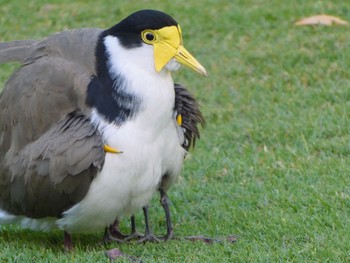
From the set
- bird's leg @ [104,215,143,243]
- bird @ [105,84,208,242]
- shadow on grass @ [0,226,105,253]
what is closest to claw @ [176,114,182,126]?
bird @ [105,84,208,242]

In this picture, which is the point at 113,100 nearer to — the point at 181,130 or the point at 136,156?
the point at 136,156

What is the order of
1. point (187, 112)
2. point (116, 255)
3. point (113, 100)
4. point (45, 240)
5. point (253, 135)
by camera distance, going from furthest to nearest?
1. point (253, 135)
2. point (45, 240)
3. point (187, 112)
4. point (116, 255)
5. point (113, 100)

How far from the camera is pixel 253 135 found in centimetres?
782

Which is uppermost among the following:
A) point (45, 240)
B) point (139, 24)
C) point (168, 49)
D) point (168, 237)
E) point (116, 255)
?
point (139, 24)

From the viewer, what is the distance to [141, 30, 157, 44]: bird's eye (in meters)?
5.68

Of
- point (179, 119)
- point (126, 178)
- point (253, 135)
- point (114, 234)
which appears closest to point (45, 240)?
point (114, 234)

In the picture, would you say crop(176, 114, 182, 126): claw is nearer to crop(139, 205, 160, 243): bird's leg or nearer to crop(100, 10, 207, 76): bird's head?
crop(100, 10, 207, 76): bird's head

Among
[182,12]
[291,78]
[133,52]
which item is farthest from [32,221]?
[182,12]

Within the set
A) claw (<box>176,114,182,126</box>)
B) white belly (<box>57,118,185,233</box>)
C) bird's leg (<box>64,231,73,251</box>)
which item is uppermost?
claw (<box>176,114,182,126</box>)

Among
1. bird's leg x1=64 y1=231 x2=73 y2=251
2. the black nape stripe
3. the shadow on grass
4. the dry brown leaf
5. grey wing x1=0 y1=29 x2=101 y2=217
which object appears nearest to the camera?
the black nape stripe

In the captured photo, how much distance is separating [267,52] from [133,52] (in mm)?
3854

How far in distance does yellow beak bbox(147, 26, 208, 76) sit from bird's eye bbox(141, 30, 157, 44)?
0.01 m

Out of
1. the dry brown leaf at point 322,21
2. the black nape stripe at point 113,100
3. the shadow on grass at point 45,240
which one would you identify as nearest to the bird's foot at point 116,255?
the shadow on grass at point 45,240

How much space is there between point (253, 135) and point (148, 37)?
2355 millimetres
